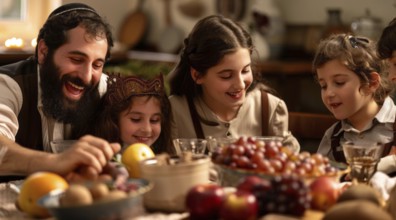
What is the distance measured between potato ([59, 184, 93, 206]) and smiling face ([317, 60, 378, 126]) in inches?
57.1

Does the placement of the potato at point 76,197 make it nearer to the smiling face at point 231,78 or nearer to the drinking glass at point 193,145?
the drinking glass at point 193,145

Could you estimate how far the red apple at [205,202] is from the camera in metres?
1.46

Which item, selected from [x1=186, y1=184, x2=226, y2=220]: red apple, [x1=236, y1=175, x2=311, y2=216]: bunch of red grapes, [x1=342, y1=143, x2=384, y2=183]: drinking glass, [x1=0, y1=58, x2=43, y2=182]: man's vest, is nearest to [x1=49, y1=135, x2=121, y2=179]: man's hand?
[x1=186, y1=184, x2=226, y2=220]: red apple

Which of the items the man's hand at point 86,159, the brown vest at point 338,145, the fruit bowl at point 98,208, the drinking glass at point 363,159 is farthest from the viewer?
the brown vest at point 338,145

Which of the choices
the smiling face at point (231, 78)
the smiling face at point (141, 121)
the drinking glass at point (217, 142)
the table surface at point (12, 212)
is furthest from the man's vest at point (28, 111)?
the drinking glass at point (217, 142)

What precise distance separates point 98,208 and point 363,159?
2.63ft

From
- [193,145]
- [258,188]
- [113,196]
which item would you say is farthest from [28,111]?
[258,188]

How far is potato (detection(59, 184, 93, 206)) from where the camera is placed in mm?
1404

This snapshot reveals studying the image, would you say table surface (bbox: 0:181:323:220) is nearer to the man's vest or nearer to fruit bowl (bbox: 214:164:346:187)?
fruit bowl (bbox: 214:164:346:187)

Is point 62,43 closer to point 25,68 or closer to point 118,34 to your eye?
point 25,68

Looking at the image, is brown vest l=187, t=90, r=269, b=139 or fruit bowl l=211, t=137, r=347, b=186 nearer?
fruit bowl l=211, t=137, r=347, b=186

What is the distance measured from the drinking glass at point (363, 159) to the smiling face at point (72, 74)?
1.06m

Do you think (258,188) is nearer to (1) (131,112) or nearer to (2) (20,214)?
(2) (20,214)

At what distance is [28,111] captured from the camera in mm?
2480
